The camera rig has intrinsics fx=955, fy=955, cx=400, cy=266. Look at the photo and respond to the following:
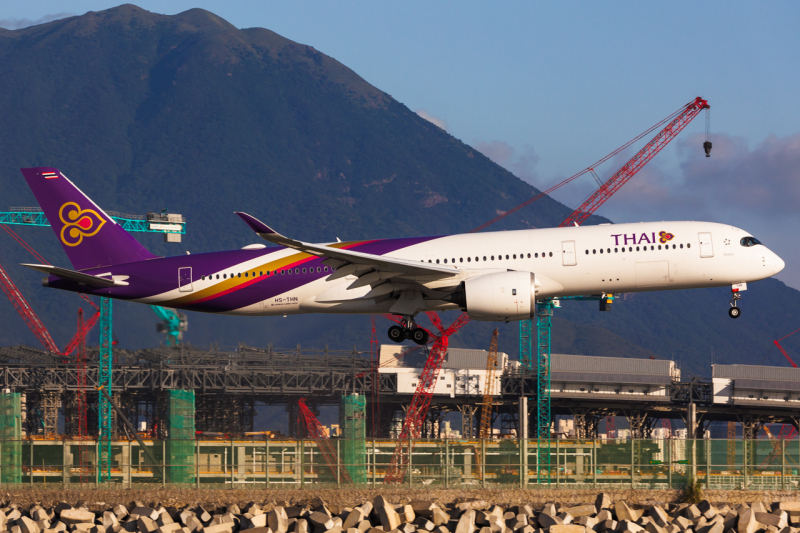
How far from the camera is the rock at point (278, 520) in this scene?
31.7 m

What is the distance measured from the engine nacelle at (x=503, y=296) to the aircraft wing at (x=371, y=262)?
4.75 feet

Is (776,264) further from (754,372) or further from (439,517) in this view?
(754,372)

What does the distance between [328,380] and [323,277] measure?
115654 millimetres

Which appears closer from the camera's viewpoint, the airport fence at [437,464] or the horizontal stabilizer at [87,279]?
the airport fence at [437,464]

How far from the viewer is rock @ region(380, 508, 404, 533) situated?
103 feet

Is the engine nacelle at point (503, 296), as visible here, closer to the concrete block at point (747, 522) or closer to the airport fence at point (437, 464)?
the airport fence at point (437, 464)

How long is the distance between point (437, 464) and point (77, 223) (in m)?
26.1

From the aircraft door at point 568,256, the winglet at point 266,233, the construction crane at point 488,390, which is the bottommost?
the construction crane at point 488,390

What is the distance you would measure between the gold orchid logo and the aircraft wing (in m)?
12.8

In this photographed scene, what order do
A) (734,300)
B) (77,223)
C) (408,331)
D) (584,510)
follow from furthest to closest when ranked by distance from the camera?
(77,223), (734,300), (408,331), (584,510)

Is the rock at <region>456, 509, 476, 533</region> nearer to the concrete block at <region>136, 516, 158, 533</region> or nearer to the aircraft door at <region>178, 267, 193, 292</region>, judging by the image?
the concrete block at <region>136, 516, 158, 533</region>

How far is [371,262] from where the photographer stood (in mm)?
40438

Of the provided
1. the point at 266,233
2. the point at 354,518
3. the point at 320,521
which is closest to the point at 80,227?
the point at 266,233

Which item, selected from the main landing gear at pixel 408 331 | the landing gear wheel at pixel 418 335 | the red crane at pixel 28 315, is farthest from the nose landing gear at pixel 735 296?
the red crane at pixel 28 315
